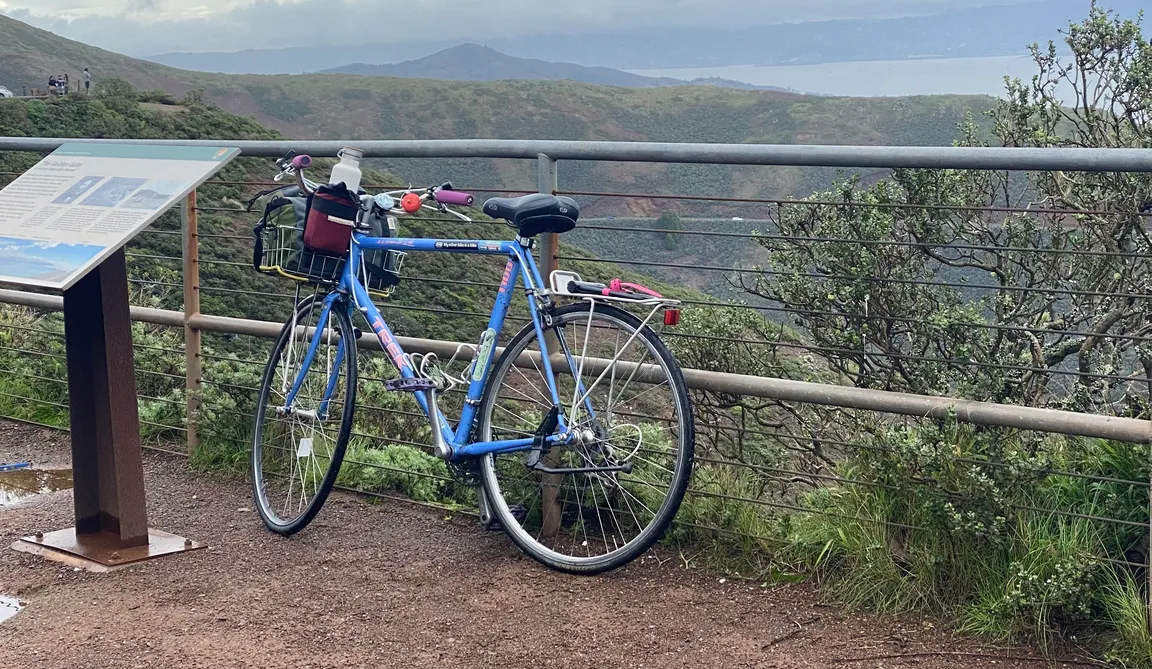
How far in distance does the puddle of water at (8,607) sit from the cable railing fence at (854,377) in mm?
1535

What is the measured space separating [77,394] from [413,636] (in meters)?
1.72

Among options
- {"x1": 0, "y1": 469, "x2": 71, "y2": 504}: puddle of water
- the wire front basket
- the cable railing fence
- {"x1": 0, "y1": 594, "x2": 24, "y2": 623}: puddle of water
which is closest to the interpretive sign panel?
the wire front basket

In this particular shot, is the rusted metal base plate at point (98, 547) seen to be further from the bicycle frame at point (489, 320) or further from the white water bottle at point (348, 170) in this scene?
the white water bottle at point (348, 170)

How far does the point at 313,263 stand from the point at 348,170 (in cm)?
39

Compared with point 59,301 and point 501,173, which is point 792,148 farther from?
point 501,173

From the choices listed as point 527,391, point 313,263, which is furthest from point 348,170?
point 527,391

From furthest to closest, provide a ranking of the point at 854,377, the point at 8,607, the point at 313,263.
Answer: the point at 854,377
the point at 313,263
the point at 8,607

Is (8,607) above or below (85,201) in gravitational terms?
below

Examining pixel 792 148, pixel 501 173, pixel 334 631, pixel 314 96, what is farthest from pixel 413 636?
pixel 314 96

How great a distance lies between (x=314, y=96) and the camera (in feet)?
469

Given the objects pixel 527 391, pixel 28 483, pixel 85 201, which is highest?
pixel 85 201

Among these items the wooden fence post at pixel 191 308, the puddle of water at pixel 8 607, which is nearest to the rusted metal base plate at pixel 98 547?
the puddle of water at pixel 8 607

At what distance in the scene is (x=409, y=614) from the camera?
12.6ft

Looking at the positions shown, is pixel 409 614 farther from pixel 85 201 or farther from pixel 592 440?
pixel 85 201
